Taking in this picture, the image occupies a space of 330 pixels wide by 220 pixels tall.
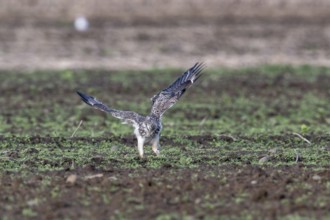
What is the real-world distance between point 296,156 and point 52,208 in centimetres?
410

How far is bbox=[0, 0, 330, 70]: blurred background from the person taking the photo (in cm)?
2628

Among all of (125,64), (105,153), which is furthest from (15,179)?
(125,64)

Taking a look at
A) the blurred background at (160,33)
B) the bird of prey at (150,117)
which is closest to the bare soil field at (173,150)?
the bird of prey at (150,117)

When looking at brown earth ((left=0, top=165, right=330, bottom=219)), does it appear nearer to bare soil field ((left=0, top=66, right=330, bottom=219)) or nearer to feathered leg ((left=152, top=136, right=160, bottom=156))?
bare soil field ((left=0, top=66, right=330, bottom=219))

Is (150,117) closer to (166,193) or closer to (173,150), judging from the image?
(173,150)

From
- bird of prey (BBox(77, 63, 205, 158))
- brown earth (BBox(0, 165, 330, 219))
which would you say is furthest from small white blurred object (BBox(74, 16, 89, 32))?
brown earth (BBox(0, 165, 330, 219))

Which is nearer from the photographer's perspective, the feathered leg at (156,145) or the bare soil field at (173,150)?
the bare soil field at (173,150)

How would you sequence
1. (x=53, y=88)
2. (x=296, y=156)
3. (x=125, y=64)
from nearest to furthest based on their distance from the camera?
(x=296, y=156) < (x=53, y=88) < (x=125, y=64)

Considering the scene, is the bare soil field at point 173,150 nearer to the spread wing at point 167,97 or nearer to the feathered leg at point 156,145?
the feathered leg at point 156,145

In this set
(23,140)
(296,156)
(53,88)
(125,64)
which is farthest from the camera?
(125,64)

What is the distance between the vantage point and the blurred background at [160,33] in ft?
86.2

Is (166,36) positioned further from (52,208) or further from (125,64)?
(52,208)

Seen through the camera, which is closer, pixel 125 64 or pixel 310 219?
pixel 310 219

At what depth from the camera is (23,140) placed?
569 inches
